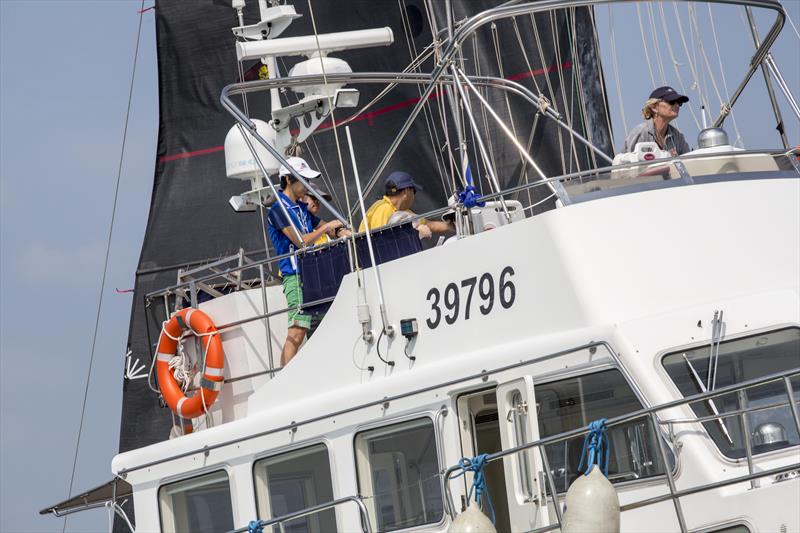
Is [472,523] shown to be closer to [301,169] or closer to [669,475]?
[669,475]

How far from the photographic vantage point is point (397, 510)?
7.49m

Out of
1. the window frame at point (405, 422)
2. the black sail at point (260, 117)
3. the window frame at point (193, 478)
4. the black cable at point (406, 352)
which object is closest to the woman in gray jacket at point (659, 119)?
the black cable at point (406, 352)

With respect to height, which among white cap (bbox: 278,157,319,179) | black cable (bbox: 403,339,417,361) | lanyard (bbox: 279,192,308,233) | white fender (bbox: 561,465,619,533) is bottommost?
white fender (bbox: 561,465,619,533)

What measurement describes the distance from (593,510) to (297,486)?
2859 millimetres

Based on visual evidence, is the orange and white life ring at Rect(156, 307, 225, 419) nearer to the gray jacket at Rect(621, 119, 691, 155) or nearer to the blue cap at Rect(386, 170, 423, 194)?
the blue cap at Rect(386, 170, 423, 194)

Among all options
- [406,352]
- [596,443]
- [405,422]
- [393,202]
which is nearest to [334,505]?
[405,422]

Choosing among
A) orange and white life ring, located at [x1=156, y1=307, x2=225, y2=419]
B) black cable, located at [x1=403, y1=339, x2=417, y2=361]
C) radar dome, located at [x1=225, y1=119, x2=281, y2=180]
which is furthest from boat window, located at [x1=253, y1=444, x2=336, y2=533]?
radar dome, located at [x1=225, y1=119, x2=281, y2=180]

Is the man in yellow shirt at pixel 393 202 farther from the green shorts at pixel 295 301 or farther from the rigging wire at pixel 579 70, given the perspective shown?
the rigging wire at pixel 579 70

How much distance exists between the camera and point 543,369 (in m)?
6.88

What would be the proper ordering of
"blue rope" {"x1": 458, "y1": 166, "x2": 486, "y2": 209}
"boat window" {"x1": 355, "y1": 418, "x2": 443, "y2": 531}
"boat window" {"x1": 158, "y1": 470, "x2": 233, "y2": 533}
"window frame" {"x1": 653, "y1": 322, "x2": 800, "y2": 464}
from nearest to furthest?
"window frame" {"x1": 653, "y1": 322, "x2": 800, "y2": 464} → "boat window" {"x1": 355, "y1": 418, "x2": 443, "y2": 531} → "blue rope" {"x1": 458, "y1": 166, "x2": 486, "y2": 209} → "boat window" {"x1": 158, "y1": 470, "x2": 233, "y2": 533}

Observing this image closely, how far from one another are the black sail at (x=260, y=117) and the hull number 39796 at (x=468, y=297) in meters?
6.26

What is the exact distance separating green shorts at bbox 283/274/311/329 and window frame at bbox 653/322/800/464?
2.91 m

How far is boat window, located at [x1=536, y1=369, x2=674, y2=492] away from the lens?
6.54m

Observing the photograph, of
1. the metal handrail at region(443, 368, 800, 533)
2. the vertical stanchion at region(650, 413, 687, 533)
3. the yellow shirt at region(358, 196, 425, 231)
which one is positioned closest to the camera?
the metal handrail at region(443, 368, 800, 533)
